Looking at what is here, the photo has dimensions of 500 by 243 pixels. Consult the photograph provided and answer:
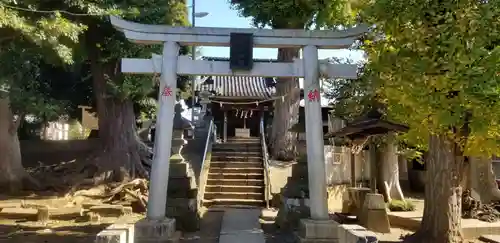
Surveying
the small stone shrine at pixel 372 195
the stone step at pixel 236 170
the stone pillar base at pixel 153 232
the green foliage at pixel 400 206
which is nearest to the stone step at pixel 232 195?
the stone step at pixel 236 170

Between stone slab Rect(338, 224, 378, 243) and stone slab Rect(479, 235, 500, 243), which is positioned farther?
stone slab Rect(479, 235, 500, 243)

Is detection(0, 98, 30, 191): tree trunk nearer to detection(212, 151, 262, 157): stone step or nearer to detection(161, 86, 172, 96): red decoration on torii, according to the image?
detection(212, 151, 262, 157): stone step

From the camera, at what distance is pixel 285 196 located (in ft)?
36.6

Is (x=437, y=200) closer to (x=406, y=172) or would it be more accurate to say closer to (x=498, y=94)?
(x=498, y=94)

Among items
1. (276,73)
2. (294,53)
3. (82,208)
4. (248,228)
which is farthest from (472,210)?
(82,208)

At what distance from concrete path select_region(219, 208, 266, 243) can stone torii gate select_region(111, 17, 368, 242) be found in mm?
1463

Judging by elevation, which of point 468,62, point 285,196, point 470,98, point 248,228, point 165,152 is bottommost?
point 248,228

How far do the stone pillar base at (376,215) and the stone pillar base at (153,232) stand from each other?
5392 mm

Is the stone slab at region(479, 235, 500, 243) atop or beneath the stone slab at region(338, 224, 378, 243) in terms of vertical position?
beneath

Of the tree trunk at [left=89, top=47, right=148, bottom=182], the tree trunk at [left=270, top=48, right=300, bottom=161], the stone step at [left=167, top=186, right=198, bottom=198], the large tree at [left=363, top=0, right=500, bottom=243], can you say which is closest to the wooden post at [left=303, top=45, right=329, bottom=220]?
the large tree at [left=363, top=0, right=500, bottom=243]

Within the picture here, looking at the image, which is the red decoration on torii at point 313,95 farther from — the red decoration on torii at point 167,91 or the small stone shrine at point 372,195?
the red decoration on torii at point 167,91

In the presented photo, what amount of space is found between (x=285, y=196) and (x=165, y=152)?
366 centimetres

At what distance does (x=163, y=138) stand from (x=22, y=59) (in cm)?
678

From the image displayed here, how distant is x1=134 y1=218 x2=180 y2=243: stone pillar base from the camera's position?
27.2 feet
